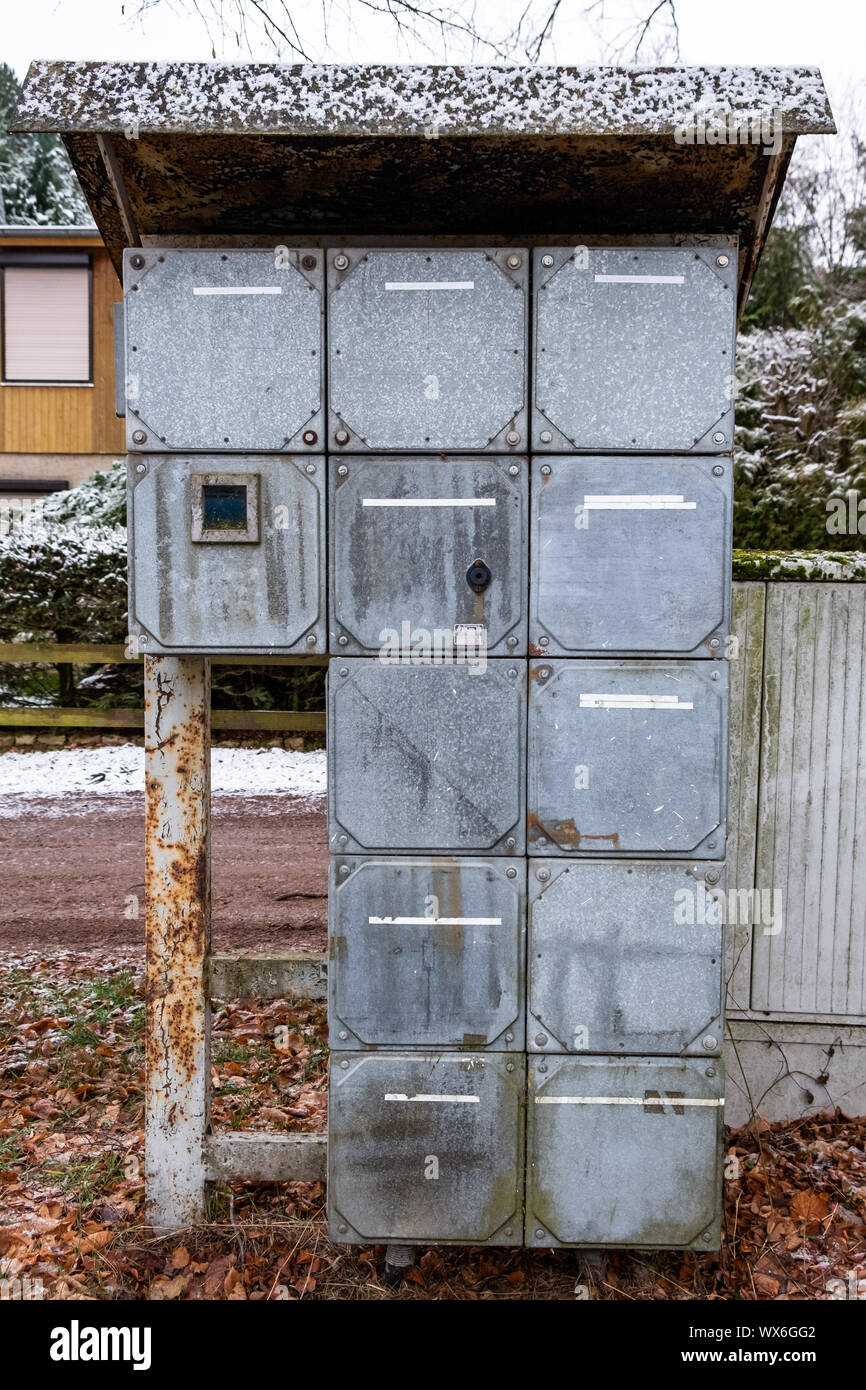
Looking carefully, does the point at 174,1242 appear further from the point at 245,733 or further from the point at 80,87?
the point at 245,733

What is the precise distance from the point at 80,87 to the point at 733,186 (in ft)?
5.75

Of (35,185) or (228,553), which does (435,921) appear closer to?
(228,553)

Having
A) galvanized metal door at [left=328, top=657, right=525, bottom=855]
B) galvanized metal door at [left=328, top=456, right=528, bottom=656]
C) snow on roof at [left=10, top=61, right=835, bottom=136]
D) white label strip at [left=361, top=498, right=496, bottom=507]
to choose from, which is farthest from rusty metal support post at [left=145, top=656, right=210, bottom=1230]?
snow on roof at [left=10, top=61, right=835, bottom=136]

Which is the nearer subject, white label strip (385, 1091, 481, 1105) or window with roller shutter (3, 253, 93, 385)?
white label strip (385, 1091, 481, 1105)

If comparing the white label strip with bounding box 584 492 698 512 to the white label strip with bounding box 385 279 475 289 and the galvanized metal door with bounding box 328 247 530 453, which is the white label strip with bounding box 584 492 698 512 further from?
the white label strip with bounding box 385 279 475 289

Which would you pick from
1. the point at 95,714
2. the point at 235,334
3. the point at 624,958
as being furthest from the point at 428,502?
the point at 95,714

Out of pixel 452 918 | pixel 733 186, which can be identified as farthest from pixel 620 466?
pixel 452 918

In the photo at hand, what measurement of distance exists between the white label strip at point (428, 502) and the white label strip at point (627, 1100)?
172 cm

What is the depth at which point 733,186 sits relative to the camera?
2.74m

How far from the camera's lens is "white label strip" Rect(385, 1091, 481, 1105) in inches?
114

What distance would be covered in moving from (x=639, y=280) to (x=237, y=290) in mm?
1127

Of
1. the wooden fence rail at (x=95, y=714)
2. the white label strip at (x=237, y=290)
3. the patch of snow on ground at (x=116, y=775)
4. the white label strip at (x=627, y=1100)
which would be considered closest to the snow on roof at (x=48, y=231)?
the wooden fence rail at (x=95, y=714)

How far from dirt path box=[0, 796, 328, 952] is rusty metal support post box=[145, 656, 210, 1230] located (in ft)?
8.11

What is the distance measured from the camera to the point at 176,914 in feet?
10.2
